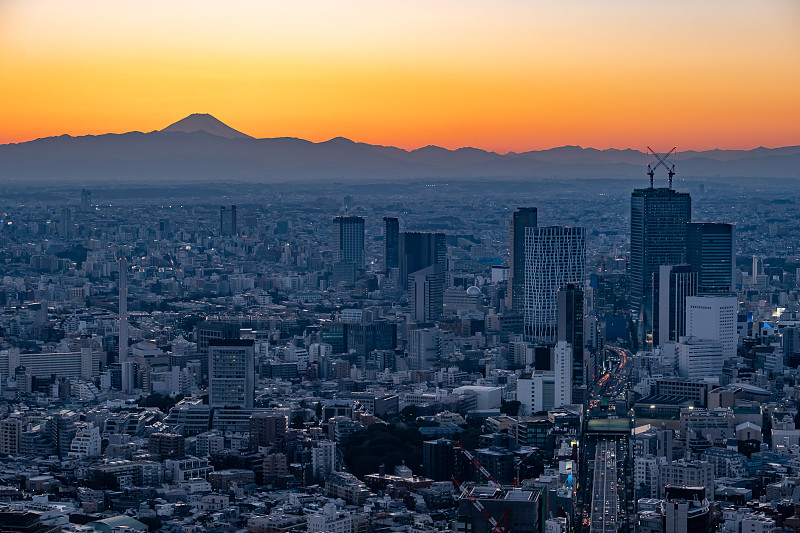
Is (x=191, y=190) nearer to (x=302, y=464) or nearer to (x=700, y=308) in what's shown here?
(x=700, y=308)

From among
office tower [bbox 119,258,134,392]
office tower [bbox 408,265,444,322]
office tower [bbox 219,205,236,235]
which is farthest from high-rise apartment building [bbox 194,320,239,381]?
office tower [bbox 219,205,236,235]

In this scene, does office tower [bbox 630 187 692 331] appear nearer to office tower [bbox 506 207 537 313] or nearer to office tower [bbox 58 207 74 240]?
office tower [bbox 506 207 537 313]

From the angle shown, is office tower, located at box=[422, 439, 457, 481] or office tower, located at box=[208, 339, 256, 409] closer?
office tower, located at box=[422, 439, 457, 481]

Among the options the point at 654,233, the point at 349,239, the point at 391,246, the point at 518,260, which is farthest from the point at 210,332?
the point at 349,239

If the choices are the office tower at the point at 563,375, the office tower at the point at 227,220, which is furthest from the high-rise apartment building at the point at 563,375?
the office tower at the point at 227,220

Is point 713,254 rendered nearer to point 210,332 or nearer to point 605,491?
point 210,332

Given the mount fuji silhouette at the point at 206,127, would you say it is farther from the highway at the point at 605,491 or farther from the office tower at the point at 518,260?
the highway at the point at 605,491

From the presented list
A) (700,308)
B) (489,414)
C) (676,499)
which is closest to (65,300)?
(700,308)
